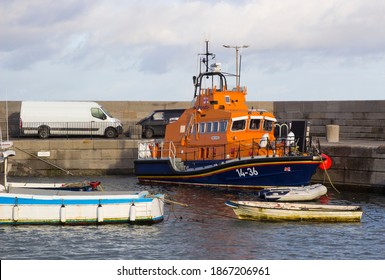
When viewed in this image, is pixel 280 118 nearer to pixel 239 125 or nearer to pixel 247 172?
pixel 239 125

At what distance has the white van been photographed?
133 feet

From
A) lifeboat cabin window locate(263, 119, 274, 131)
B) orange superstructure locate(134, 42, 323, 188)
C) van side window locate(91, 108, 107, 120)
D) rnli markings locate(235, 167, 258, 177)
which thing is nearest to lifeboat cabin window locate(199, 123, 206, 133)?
orange superstructure locate(134, 42, 323, 188)

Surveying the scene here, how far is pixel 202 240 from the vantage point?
813 inches

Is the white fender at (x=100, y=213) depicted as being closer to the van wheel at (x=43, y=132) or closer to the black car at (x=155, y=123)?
the van wheel at (x=43, y=132)

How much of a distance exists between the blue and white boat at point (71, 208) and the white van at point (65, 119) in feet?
60.8

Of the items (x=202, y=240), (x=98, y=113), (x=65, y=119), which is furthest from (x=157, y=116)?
(x=202, y=240)

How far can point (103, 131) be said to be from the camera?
4119 cm

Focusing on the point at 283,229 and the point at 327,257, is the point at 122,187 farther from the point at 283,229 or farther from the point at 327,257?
the point at 327,257

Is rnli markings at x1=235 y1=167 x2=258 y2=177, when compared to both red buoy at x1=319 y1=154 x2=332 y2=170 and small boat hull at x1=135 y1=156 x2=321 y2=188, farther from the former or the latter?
red buoy at x1=319 y1=154 x2=332 y2=170

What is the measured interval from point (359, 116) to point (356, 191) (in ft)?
36.9

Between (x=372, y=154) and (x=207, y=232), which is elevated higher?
(x=372, y=154)

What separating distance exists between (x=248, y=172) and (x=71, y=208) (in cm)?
956

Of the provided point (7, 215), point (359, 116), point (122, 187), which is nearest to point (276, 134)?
point (122, 187)

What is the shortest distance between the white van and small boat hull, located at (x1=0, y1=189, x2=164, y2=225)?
18.5 metres
